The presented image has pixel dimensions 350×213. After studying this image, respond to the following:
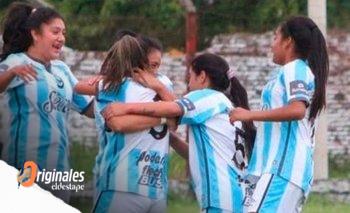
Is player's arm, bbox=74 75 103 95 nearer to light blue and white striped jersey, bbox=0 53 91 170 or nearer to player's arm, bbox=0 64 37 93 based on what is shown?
light blue and white striped jersey, bbox=0 53 91 170

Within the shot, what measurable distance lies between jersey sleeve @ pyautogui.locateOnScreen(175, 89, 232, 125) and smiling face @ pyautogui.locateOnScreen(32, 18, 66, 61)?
1.37ft

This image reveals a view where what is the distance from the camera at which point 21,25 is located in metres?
3.71

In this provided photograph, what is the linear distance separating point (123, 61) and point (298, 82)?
0.45m

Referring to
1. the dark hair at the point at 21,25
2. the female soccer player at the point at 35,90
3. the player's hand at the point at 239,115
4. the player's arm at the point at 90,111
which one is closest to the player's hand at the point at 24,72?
the female soccer player at the point at 35,90

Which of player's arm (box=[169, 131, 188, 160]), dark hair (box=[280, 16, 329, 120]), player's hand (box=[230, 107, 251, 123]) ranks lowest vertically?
player's arm (box=[169, 131, 188, 160])

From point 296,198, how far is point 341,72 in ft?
10.2

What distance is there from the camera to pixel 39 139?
3.65 metres

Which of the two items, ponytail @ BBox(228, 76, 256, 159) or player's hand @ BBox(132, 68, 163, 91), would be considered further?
ponytail @ BBox(228, 76, 256, 159)

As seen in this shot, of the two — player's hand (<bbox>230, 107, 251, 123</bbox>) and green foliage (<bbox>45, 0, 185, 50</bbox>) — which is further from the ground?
green foliage (<bbox>45, 0, 185, 50</bbox>)

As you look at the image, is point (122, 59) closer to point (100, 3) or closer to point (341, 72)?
point (100, 3)

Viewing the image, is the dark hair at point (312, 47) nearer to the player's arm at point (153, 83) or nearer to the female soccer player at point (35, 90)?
the player's arm at point (153, 83)

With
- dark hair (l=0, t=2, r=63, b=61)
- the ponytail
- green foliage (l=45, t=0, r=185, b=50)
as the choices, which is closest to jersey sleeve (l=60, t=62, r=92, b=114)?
dark hair (l=0, t=2, r=63, b=61)

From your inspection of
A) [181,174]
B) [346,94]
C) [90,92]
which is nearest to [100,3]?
[181,174]

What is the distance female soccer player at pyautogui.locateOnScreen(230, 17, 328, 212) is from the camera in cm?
350
